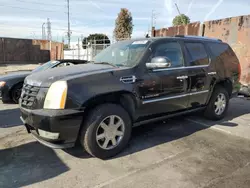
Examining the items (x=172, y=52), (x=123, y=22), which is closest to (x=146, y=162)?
(x=172, y=52)

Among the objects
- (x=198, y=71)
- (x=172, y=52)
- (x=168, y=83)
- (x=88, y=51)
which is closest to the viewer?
(x=168, y=83)

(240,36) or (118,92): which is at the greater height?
(240,36)

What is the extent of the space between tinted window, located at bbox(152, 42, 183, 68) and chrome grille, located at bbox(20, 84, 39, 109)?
6.77 ft

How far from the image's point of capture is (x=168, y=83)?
13.4ft

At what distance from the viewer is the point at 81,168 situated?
3.21 m

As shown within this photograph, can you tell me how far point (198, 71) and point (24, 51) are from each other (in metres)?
29.7

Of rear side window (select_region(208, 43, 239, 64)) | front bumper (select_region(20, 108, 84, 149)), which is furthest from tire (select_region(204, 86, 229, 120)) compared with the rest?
front bumper (select_region(20, 108, 84, 149))

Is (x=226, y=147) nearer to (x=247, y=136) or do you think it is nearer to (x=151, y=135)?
(x=247, y=136)

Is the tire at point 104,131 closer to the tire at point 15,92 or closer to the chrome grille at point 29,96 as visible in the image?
the chrome grille at point 29,96

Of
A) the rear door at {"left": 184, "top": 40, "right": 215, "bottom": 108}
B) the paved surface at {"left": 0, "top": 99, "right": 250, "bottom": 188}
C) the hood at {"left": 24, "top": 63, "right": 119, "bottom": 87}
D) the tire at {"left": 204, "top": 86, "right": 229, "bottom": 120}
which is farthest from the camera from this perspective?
the tire at {"left": 204, "top": 86, "right": 229, "bottom": 120}

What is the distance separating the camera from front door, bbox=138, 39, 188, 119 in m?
3.92

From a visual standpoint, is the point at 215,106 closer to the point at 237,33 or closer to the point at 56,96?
the point at 56,96

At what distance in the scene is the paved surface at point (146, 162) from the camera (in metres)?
2.90

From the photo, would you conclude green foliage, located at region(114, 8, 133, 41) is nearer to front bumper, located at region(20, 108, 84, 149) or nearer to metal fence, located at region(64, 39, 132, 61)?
metal fence, located at region(64, 39, 132, 61)
